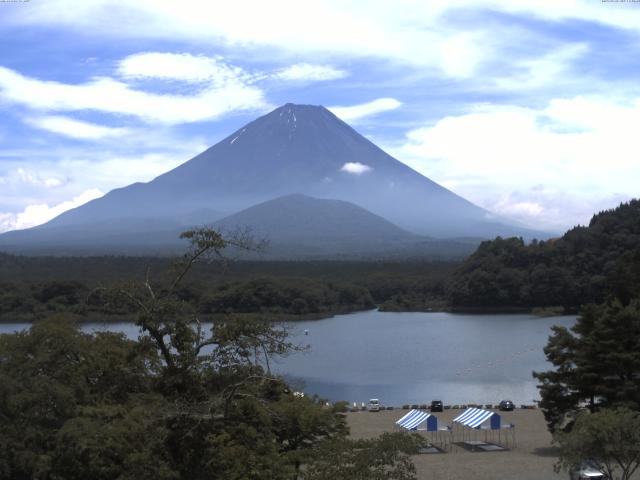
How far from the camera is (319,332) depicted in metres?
36.8

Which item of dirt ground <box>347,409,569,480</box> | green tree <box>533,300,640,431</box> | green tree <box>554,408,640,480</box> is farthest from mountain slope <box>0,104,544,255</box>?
green tree <box>554,408,640,480</box>

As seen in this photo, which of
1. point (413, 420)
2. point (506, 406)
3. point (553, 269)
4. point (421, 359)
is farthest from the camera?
point (553, 269)

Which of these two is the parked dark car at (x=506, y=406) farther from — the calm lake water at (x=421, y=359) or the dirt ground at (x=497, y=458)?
the calm lake water at (x=421, y=359)

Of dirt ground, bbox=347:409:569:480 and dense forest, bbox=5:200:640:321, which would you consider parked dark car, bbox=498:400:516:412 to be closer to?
dirt ground, bbox=347:409:569:480

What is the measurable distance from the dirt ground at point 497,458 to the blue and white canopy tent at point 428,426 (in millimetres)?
260

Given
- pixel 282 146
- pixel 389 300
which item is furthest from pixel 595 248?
pixel 282 146

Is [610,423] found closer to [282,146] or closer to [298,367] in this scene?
[298,367]

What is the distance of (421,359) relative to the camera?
27.5 metres

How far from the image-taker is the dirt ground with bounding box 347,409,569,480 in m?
12.0

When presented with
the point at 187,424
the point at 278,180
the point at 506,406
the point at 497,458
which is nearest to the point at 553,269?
the point at 506,406

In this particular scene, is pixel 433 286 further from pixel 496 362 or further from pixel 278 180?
pixel 278 180

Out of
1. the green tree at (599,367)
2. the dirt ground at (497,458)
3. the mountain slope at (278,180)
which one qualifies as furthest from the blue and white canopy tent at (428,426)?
the mountain slope at (278,180)

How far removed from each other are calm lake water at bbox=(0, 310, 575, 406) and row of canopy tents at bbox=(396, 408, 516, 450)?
267 cm

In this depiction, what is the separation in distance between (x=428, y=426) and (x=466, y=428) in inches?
72.3
